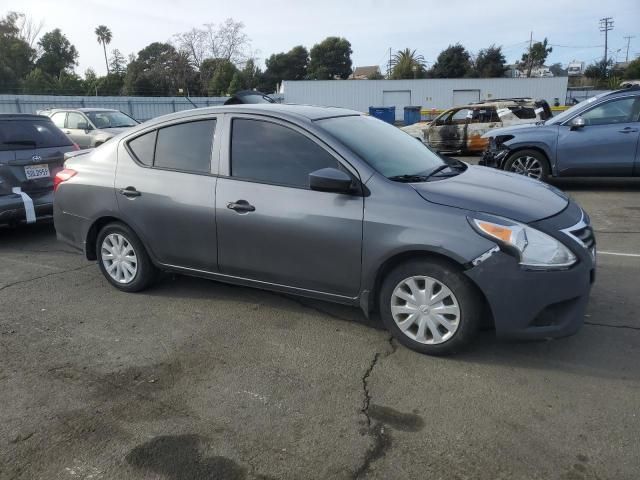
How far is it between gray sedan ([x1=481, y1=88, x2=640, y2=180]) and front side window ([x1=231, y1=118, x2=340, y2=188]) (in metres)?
6.71

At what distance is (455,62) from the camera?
2886 inches

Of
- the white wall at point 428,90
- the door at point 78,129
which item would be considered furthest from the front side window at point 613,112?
the white wall at point 428,90

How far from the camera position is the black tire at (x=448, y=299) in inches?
135

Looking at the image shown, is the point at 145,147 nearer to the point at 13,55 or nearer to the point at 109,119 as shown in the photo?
the point at 109,119

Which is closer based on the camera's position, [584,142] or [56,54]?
[584,142]

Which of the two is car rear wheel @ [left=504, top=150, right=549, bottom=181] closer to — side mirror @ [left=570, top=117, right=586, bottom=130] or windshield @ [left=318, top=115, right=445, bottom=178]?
side mirror @ [left=570, top=117, right=586, bottom=130]

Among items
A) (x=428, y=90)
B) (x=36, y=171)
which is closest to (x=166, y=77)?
(x=428, y=90)

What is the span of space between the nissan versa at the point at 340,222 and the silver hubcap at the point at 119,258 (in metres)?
0.01

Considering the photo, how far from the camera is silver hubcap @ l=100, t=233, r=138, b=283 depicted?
4.94 metres

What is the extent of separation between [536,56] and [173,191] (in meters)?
89.9

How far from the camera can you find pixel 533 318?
336 centimetres

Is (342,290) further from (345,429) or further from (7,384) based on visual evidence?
(7,384)

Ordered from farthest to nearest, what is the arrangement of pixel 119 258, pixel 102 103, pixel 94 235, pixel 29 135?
1. pixel 102 103
2. pixel 29 135
3. pixel 94 235
4. pixel 119 258

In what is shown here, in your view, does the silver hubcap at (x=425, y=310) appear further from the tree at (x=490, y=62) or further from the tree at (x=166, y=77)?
the tree at (x=490, y=62)
